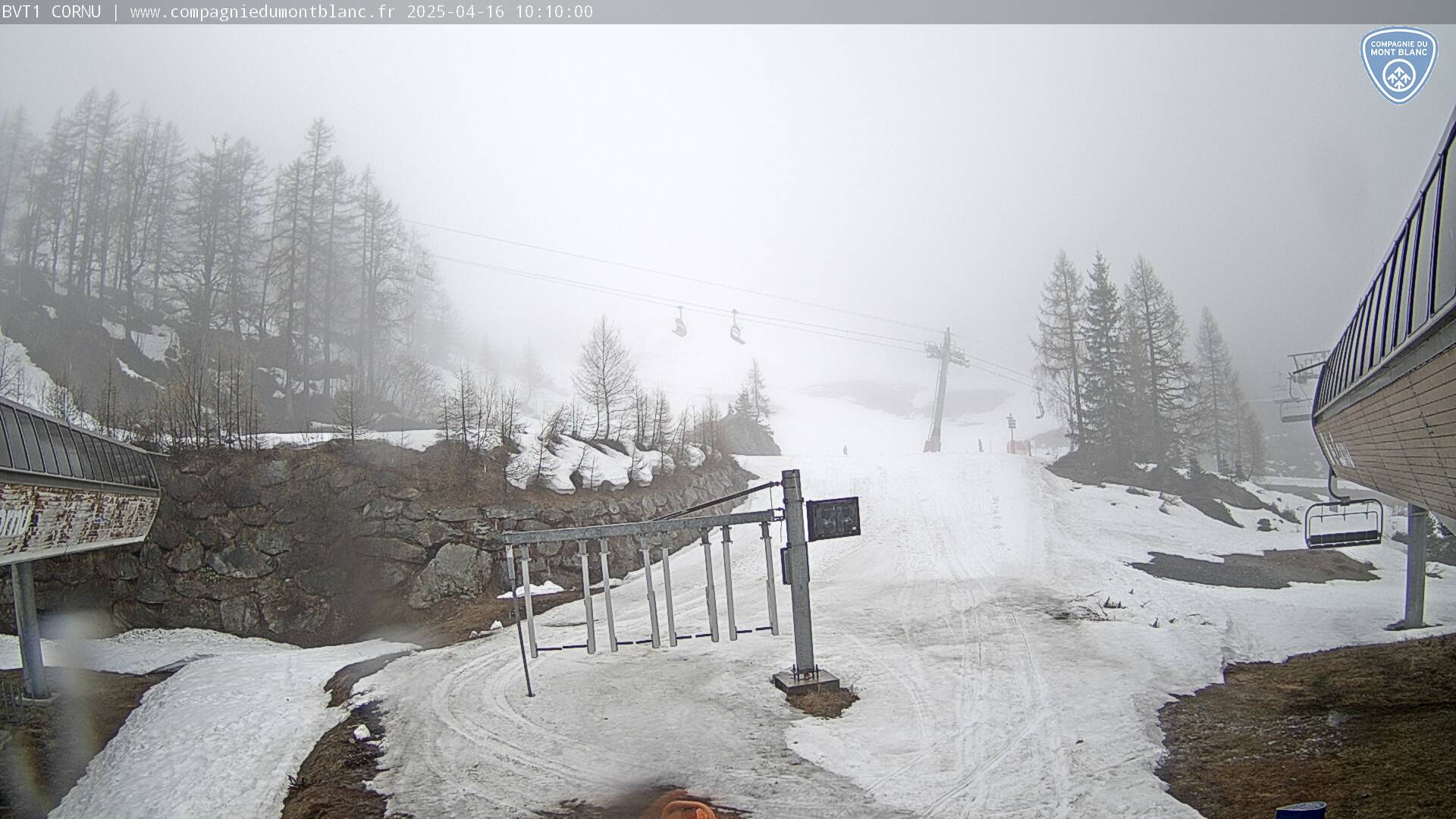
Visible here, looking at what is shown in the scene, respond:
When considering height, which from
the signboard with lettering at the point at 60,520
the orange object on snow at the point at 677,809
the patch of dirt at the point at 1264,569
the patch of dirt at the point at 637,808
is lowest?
the patch of dirt at the point at 1264,569

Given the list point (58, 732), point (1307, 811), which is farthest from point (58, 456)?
point (1307, 811)

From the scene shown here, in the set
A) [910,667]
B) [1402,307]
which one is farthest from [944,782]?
[1402,307]

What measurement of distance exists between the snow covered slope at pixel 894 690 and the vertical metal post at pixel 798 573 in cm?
74

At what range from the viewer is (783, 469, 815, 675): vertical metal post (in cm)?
1018

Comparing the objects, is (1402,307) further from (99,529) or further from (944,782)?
(99,529)

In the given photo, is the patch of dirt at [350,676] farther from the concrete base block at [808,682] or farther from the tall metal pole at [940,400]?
the tall metal pole at [940,400]

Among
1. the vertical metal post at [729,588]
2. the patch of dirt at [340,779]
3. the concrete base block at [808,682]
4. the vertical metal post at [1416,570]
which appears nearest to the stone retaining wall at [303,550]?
the patch of dirt at [340,779]

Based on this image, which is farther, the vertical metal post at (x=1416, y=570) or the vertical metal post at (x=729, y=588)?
the vertical metal post at (x=1416, y=570)

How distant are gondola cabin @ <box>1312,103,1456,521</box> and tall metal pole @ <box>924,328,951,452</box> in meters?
31.2

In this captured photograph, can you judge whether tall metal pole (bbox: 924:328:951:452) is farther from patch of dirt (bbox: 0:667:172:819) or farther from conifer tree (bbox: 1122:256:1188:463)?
patch of dirt (bbox: 0:667:172:819)

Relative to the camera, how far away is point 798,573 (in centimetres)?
1027

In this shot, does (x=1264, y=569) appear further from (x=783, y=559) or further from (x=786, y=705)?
(x=786, y=705)

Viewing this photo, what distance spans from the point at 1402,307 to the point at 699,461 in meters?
22.2

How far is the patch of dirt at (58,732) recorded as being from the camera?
339 inches
